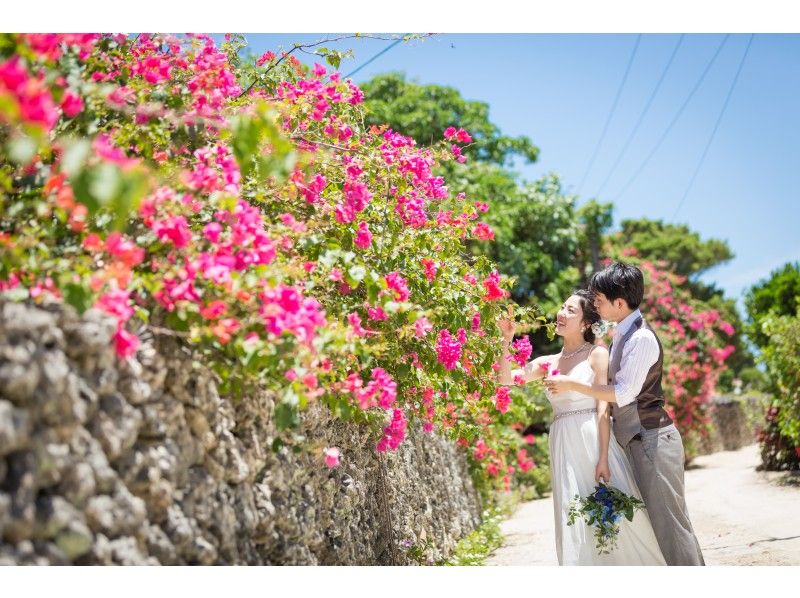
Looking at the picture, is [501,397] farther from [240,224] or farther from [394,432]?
[240,224]

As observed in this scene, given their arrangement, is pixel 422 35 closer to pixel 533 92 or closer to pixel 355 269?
pixel 355 269

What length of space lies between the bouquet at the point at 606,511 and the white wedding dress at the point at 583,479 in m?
0.05

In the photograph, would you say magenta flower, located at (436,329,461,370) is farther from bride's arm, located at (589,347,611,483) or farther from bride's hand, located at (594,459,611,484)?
bride's hand, located at (594,459,611,484)

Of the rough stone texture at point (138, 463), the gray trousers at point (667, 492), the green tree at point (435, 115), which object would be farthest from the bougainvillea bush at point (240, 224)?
the green tree at point (435, 115)

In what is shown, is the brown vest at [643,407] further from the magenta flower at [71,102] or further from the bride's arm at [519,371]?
the magenta flower at [71,102]

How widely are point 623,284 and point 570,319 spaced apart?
39 cm

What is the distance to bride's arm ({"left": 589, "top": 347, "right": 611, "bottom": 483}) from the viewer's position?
3.54m

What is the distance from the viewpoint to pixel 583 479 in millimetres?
3648

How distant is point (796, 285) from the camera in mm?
12625

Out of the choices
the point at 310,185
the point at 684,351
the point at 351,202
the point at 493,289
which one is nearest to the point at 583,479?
the point at 493,289

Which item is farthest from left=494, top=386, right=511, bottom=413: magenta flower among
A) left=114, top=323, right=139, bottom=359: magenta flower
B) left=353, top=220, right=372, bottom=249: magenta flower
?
left=114, top=323, right=139, bottom=359: magenta flower

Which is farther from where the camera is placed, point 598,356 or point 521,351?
point 521,351

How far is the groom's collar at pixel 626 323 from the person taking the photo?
12.2 feet
